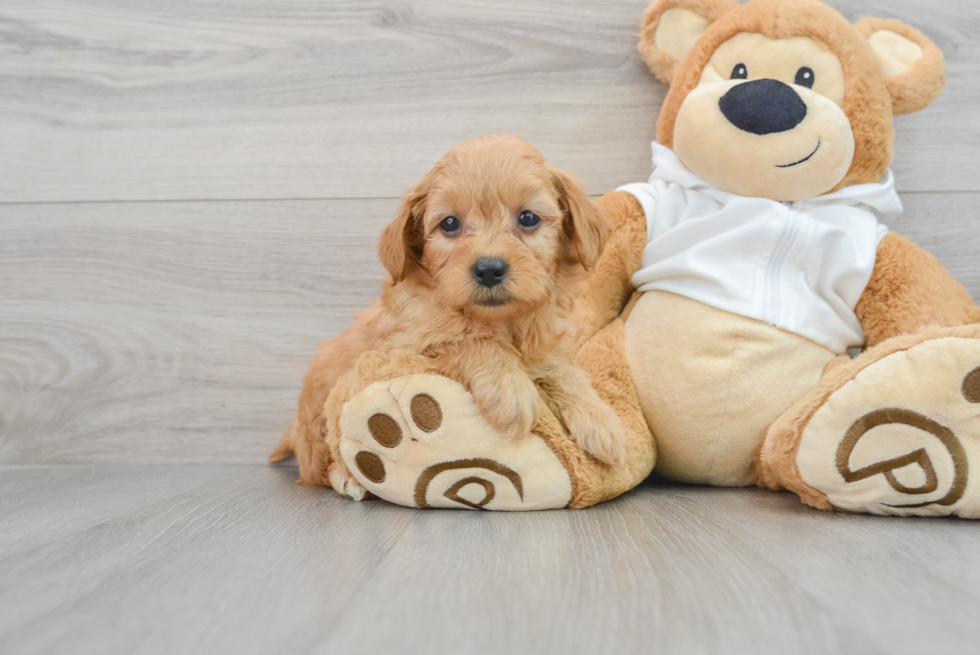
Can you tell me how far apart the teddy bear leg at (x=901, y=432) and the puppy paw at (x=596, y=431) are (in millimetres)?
279

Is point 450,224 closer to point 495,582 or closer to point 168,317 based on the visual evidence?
point 495,582

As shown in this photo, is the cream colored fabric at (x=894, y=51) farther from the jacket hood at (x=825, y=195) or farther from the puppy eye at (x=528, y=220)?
the puppy eye at (x=528, y=220)

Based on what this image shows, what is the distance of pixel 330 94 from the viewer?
1.59m

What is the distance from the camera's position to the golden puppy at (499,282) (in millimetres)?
983

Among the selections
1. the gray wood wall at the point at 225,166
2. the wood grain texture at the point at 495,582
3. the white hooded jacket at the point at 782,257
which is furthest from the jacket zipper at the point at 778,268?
the gray wood wall at the point at 225,166

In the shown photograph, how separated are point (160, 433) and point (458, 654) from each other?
1.31 m

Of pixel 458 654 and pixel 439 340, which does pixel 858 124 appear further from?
pixel 458 654

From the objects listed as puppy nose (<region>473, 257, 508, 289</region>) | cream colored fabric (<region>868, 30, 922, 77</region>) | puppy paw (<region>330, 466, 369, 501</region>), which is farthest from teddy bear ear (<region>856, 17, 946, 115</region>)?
puppy paw (<region>330, 466, 369, 501</region>)

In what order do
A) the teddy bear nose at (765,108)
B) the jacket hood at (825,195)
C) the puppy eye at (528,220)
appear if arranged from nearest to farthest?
the puppy eye at (528,220)
the teddy bear nose at (765,108)
the jacket hood at (825,195)

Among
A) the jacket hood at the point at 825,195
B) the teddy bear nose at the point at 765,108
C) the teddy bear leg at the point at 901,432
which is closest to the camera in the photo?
the teddy bear leg at the point at 901,432

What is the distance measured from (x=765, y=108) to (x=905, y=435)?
59cm

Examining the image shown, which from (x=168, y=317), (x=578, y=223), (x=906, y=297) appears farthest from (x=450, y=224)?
(x=168, y=317)

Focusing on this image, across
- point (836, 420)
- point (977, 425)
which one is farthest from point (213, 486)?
point (977, 425)

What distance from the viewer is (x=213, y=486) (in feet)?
4.48
